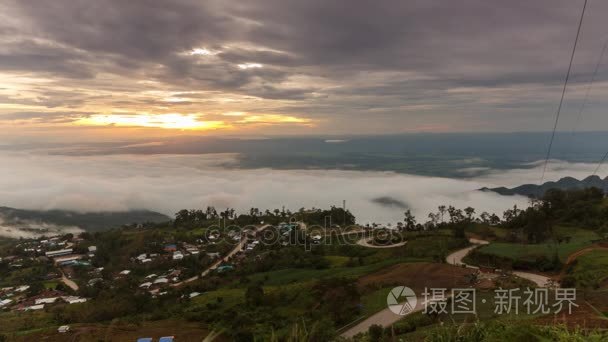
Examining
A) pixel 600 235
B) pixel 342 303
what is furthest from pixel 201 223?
pixel 600 235

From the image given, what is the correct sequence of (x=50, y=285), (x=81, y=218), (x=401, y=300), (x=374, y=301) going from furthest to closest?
(x=81, y=218), (x=50, y=285), (x=374, y=301), (x=401, y=300)

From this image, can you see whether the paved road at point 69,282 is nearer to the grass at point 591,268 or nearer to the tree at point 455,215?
the grass at point 591,268

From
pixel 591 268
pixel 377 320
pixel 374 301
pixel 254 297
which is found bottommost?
pixel 254 297

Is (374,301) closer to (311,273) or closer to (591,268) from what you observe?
(311,273)

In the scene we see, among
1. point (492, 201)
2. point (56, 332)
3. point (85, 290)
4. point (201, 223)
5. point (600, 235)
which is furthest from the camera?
point (492, 201)

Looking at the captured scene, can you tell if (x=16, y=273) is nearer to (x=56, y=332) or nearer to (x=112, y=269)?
(x=112, y=269)

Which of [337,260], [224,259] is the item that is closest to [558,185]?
[337,260]
